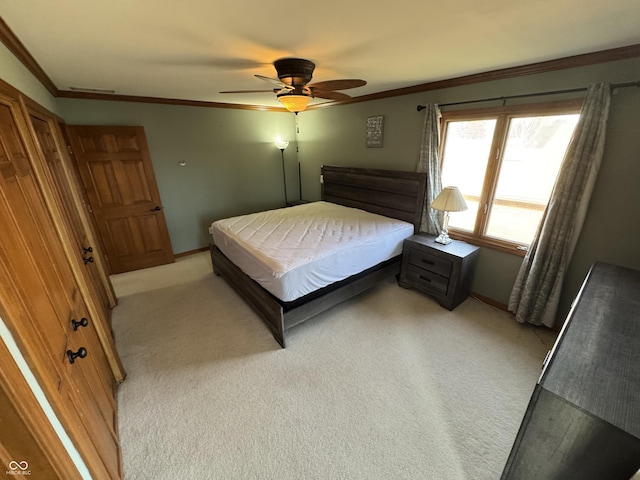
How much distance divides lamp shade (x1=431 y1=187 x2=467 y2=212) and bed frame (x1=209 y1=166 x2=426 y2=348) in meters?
0.46

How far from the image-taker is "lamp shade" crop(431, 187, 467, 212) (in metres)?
2.61

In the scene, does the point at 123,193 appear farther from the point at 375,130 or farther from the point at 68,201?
the point at 375,130

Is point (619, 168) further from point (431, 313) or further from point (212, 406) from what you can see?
point (212, 406)

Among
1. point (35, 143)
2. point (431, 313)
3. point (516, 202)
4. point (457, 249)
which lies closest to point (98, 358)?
point (35, 143)

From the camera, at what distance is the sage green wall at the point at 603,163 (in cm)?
189

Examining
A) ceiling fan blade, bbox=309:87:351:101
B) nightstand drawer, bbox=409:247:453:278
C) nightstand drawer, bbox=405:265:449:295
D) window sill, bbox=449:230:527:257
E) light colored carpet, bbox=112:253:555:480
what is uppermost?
ceiling fan blade, bbox=309:87:351:101

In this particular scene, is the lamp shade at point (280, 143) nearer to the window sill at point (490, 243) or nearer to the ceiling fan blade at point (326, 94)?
the ceiling fan blade at point (326, 94)

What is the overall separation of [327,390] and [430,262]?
177cm

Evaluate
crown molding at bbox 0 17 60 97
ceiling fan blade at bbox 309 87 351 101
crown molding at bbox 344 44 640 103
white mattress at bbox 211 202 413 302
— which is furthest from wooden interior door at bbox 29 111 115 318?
crown molding at bbox 344 44 640 103

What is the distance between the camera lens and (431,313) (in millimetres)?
2732

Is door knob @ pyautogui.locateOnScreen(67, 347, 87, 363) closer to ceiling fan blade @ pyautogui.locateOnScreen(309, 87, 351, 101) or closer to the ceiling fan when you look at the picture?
the ceiling fan

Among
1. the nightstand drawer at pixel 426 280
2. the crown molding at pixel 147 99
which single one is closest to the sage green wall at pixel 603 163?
the nightstand drawer at pixel 426 280

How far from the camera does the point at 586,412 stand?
2.81 feet

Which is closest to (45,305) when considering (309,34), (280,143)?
(309,34)
